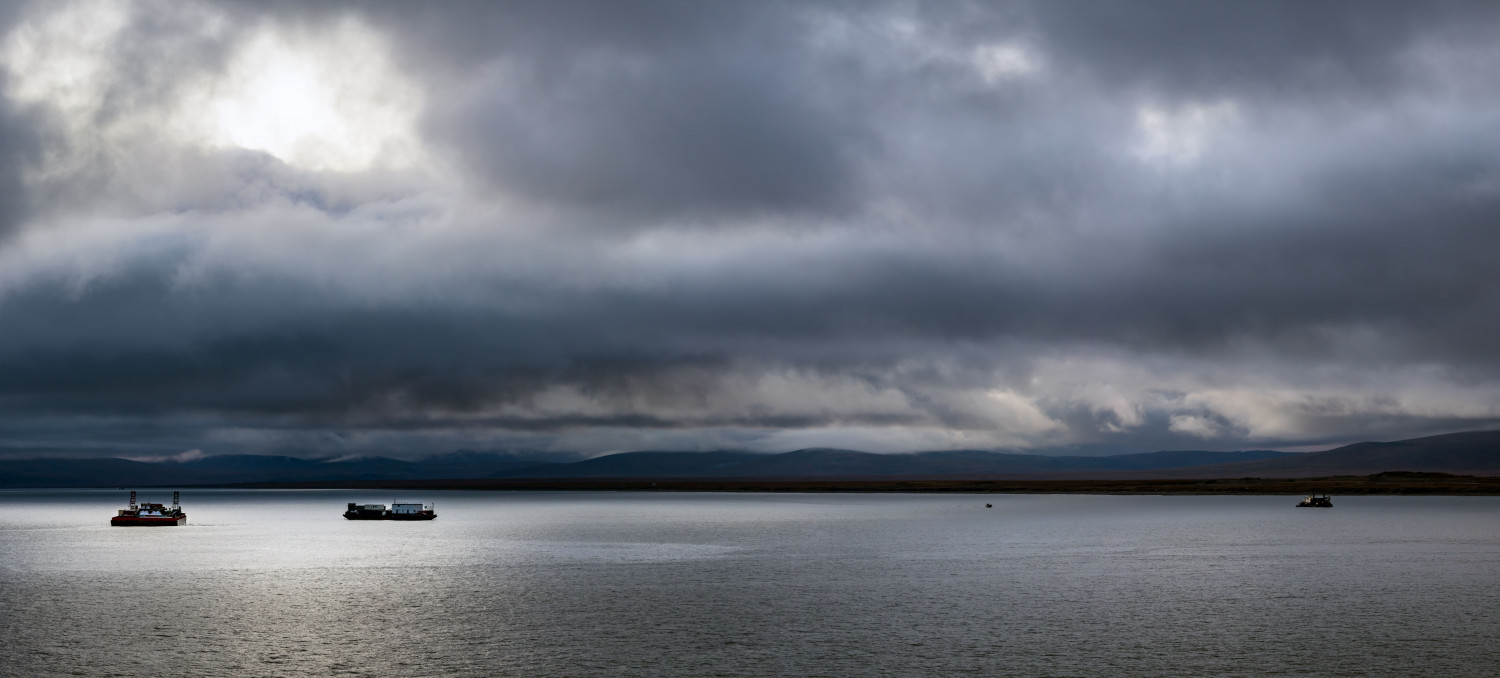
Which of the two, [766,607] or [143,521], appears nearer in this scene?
[766,607]

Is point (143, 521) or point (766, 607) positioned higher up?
point (143, 521)

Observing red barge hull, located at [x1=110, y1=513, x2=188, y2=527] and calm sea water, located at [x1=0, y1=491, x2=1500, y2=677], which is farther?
red barge hull, located at [x1=110, y1=513, x2=188, y2=527]

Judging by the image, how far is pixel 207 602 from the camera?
226ft

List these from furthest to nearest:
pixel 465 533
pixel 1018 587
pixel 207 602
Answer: pixel 465 533 < pixel 1018 587 < pixel 207 602

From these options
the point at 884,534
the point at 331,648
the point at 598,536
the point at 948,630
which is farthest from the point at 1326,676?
the point at 598,536

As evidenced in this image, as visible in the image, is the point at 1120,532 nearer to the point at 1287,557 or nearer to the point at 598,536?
the point at 1287,557

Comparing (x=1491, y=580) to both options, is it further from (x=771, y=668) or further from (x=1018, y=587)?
(x=771, y=668)

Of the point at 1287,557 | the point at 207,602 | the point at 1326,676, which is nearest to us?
the point at 1326,676

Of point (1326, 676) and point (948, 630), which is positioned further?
point (948, 630)

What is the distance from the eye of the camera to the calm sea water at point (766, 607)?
48.4 meters

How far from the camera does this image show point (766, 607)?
2584 inches

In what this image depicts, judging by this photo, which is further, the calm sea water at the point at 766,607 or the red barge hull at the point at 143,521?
the red barge hull at the point at 143,521

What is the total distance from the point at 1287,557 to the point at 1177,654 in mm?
55378

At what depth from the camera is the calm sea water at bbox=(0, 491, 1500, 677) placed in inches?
1907
